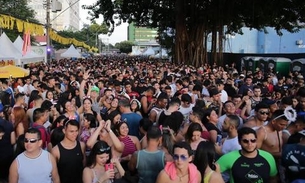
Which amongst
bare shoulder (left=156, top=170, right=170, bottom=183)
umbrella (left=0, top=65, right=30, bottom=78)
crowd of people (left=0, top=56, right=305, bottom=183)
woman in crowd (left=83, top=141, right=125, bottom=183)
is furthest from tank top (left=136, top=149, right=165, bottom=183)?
umbrella (left=0, top=65, right=30, bottom=78)

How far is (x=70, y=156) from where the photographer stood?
4438 millimetres

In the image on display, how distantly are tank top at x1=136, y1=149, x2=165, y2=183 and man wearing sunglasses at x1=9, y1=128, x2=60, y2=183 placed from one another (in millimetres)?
955

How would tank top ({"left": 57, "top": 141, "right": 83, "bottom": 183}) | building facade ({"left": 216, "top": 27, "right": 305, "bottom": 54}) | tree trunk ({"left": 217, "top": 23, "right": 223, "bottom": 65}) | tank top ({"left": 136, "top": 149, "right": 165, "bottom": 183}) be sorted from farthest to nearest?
building facade ({"left": 216, "top": 27, "right": 305, "bottom": 54}), tree trunk ({"left": 217, "top": 23, "right": 223, "bottom": 65}), tank top ({"left": 57, "top": 141, "right": 83, "bottom": 183}), tank top ({"left": 136, "top": 149, "right": 165, "bottom": 183})

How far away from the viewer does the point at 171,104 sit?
6328 millimetres

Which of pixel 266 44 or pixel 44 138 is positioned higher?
pixel 266 44

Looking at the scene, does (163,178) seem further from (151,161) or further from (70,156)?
(70,156)

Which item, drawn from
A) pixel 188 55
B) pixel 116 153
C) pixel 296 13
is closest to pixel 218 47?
pixel 188 55

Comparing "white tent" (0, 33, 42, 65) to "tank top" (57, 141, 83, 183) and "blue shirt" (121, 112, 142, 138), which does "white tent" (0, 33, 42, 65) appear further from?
"tank top" (57, 141, 83, 183)

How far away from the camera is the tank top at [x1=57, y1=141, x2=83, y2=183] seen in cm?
440

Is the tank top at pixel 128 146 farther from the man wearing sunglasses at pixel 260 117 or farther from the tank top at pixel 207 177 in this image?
the man wearing sunglasses at pixel 260 117

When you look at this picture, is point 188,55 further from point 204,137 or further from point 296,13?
point 204,137

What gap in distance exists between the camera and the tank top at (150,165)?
4.21 metres

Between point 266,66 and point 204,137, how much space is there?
17102mm

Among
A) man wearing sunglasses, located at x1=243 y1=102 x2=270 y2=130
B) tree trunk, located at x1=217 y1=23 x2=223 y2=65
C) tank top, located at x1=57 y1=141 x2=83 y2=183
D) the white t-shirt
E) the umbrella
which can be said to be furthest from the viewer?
tree trunk, located at x1=217 y1=23 x2=223 y2=65
